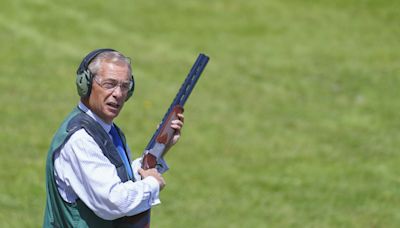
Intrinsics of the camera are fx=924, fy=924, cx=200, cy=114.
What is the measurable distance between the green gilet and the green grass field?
4.07 m

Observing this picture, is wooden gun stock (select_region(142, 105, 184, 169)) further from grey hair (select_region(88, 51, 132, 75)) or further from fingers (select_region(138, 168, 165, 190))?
grey hair (select_region(88, 51, 132, 75))

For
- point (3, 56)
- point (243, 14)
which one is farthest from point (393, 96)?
point (3, 56)

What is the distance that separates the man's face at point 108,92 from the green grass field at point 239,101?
4.24m

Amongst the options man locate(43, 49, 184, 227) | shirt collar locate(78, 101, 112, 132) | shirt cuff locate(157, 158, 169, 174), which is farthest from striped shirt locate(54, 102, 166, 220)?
shirt cuff locate(157, 158, 169, 174)

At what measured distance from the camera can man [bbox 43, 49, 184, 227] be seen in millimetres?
4051

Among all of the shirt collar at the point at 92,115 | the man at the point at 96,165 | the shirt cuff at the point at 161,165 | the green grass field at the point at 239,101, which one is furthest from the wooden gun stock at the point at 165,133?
the green grass field at the point at 239,101

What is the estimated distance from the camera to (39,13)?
17.1 meters

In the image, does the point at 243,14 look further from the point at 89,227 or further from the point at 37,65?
the point at 89,227

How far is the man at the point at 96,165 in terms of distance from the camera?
405 centimetres

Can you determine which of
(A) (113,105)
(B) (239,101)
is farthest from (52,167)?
(B) (239,101)

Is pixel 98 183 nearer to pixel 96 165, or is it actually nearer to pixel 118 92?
pixel 96 165

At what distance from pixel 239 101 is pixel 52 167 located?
920 centimetres

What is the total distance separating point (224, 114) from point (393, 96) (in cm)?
271

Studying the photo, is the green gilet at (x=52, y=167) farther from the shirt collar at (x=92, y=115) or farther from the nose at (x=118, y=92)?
the nose at (x=118, y=92)
